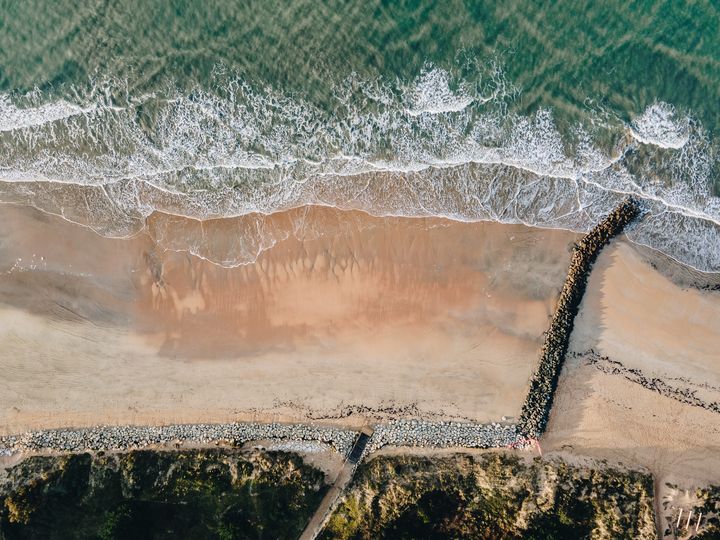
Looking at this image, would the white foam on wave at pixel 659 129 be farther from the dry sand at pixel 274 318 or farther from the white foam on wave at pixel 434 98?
the white foam on wave at pixel 434 98

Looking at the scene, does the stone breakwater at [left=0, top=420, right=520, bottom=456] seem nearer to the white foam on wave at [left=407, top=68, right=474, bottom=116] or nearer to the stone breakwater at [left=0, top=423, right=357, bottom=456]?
the stone breakwater at [left=0, top=423, right=357, bottom=456]

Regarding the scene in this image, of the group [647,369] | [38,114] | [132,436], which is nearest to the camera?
[647,369]

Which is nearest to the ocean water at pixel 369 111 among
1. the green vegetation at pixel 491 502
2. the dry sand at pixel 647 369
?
the dry sand at pixel 647 369

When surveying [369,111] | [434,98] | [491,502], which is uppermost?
[434,98]

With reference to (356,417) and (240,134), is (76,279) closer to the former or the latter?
(240,134)

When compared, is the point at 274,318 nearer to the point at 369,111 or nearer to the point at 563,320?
the point at 369,111

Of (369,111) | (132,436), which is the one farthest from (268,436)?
(369,111)
